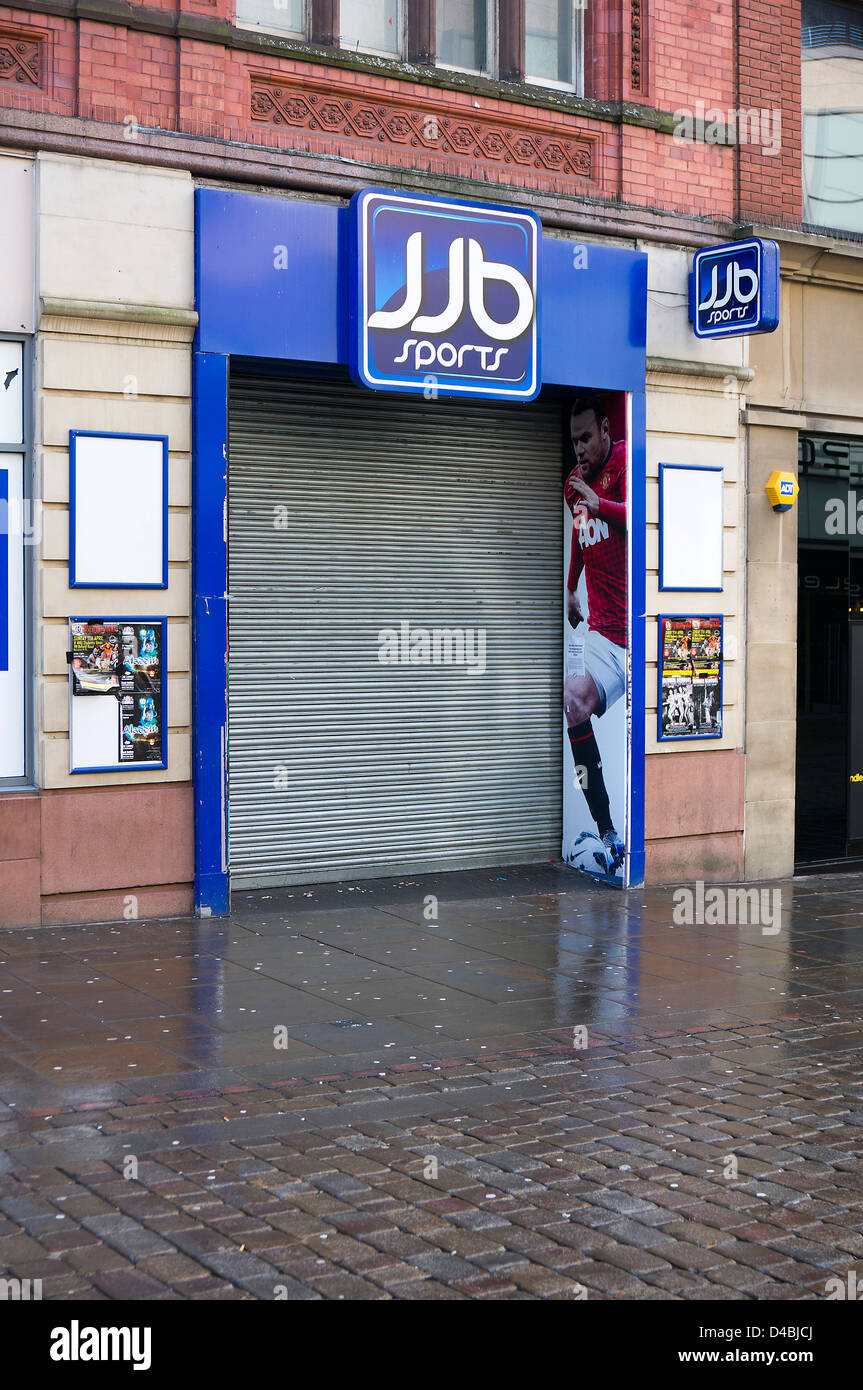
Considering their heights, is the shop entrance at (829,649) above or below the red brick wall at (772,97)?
below

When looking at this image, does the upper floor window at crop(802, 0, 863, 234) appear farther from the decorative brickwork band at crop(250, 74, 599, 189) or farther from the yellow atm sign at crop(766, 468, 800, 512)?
the decorative brickwork band at crop(250, 74, 599, 189)

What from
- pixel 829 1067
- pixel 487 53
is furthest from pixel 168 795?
pixel 487 53

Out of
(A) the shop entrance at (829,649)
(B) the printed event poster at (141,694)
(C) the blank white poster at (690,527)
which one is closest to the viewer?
(B) the printed event poster at (141,694)

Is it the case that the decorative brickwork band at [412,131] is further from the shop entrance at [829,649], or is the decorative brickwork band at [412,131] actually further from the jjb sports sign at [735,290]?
the shop entrance at [829,649]

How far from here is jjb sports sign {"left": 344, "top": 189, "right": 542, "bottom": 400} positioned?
1020 centimetres

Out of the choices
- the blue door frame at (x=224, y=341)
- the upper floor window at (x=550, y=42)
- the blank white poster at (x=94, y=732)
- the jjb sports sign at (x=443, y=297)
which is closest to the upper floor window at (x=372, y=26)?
the upper floor window at (x=550, y=42)

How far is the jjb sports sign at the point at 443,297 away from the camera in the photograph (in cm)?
1020

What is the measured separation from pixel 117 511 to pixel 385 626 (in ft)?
8.23

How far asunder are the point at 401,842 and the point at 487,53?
6176 mm

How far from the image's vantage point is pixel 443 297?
10.5 m

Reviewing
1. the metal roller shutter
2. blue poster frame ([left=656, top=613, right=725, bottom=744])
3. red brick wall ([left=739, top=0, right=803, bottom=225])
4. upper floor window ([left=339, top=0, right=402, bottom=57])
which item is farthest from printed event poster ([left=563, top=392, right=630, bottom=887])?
upper floor window ([left=339, top=0, right=402, bottom=57])

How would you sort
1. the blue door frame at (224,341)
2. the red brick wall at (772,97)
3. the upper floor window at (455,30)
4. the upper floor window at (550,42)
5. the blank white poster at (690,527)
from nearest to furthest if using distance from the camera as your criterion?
the blue door frame at (224,341) → the upper floor window at (455,30) → the upper floor window at (550,42) → the blank white poster at (690,527) → the red brick wall at (772,97)

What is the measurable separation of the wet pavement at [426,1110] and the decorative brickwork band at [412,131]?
5526 millimetres

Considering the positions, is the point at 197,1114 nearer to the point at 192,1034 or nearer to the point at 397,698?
the point at 192,1034
